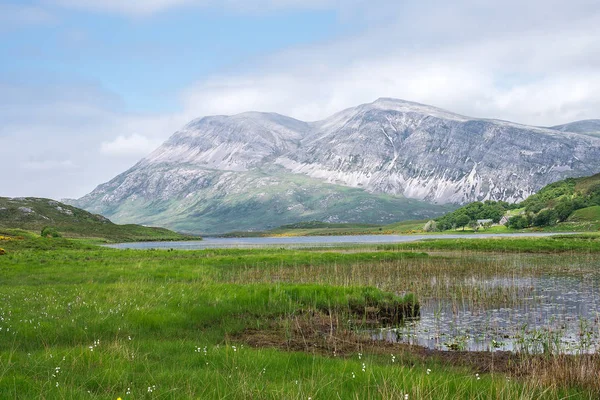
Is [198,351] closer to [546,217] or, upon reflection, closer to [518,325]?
[518,325]

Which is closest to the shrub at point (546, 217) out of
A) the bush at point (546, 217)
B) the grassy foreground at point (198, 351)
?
the bush at point (546, 217)

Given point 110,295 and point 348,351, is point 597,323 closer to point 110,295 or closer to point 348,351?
point 348,351

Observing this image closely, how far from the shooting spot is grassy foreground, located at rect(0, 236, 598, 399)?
10.8m

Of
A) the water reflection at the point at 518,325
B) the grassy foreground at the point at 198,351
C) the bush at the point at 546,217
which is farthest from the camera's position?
the bush at the point at 546,217

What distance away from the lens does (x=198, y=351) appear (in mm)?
15117

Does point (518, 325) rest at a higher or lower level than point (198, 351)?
lower

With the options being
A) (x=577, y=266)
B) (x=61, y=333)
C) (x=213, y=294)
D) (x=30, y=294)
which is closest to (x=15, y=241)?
(x=30, y=294)

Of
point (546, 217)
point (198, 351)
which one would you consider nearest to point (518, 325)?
point (198, 351)

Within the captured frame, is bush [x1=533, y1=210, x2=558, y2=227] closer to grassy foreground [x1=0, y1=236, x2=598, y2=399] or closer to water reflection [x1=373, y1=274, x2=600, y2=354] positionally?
water reflection [x1=373, y1=274, x2=600, y2=354]

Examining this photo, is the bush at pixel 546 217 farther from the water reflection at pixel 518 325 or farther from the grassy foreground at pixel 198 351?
the grassy foreground at pixel 198 351

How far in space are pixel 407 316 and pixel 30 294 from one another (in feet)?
72.1

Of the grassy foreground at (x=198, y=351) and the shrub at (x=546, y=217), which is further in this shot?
the shrub at (x=546, y=217)

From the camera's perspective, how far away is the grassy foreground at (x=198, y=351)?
427 inches

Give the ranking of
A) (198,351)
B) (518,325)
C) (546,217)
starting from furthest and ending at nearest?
(546,217), (518,325), (198,351)
